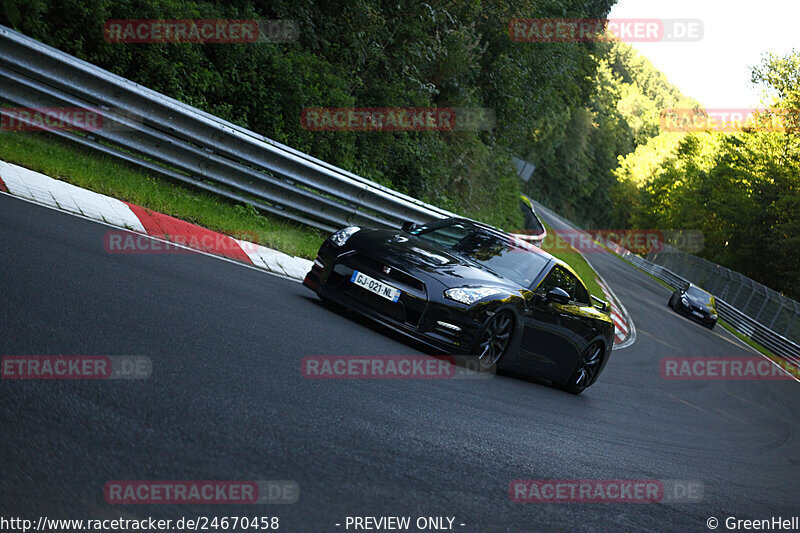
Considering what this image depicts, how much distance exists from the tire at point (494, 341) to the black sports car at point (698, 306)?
27.4m

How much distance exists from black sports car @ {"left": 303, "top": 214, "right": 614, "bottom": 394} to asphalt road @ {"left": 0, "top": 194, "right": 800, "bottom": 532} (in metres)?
0.29

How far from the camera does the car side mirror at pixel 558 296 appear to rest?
28.5ft

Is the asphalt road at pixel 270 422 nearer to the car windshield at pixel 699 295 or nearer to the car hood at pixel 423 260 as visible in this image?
the car hood at pixel 423 260

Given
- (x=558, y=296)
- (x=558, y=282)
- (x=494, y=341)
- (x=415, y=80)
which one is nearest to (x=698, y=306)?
(x=415, y=80)

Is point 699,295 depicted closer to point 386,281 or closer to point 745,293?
point 745,293

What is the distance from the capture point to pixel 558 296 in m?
8.70

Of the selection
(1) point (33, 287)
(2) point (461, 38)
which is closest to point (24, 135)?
(1) point (33, 287)

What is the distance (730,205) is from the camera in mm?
58938

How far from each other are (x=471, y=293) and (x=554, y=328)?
171cm

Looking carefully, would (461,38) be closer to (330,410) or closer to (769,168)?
(330,410)

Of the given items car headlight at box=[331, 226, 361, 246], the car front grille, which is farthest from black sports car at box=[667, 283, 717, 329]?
the car front grille

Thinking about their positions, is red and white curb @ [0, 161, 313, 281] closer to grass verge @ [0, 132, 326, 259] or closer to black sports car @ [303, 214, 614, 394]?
grass verge @ [0, 132, 326, 259]

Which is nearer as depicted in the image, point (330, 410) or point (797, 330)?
point (330, 410)

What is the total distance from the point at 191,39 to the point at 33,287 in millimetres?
9074
